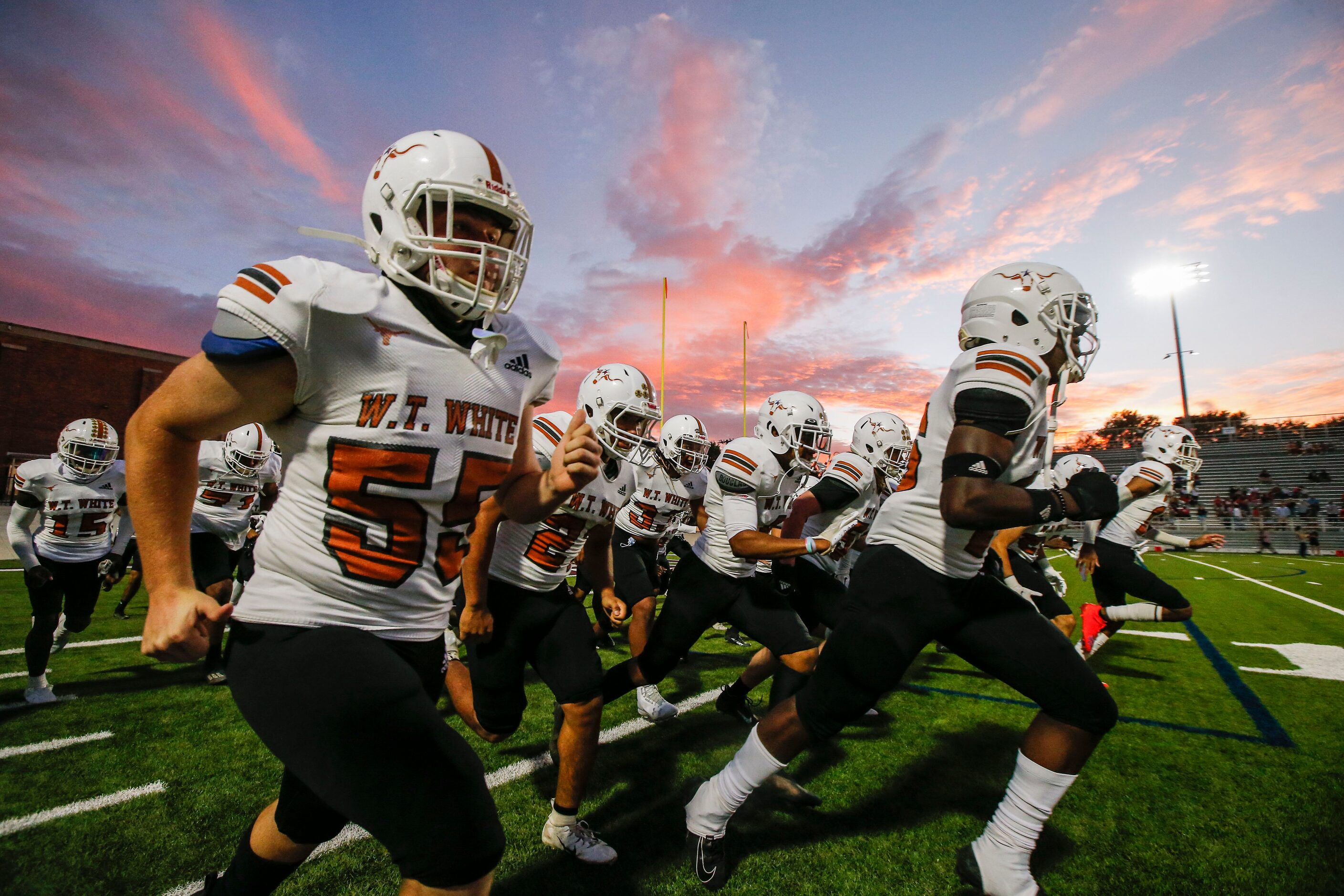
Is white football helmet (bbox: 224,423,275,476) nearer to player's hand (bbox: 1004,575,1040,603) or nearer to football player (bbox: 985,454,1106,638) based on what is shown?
football player (bbox: 985,454,1106,638)

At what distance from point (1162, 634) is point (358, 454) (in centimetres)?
1095

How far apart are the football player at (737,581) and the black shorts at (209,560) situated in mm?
4047

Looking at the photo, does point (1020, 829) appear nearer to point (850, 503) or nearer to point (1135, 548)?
point (850, 503)

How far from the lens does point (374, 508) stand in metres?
1.66

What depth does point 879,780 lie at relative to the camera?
3.86 metres

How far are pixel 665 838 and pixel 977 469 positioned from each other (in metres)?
2.39

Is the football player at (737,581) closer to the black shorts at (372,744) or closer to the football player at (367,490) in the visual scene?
the football player at (367,490)

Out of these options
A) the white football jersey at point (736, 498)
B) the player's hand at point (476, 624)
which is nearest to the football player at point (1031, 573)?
the white football jersey at point (736, 498)

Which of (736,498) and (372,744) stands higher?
(736,498)

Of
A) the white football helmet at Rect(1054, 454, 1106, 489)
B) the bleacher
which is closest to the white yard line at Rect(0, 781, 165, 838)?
the white football helmet at Rect(1054, 454, 1106, 489)

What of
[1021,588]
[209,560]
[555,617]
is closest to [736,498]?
[555,617]

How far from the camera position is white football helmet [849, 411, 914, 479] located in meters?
6.35

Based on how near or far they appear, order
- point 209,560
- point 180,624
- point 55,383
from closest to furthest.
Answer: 1. point 180,624
2. point 209,560
3. point 55,383

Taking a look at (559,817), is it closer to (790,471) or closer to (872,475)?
(790,471)
